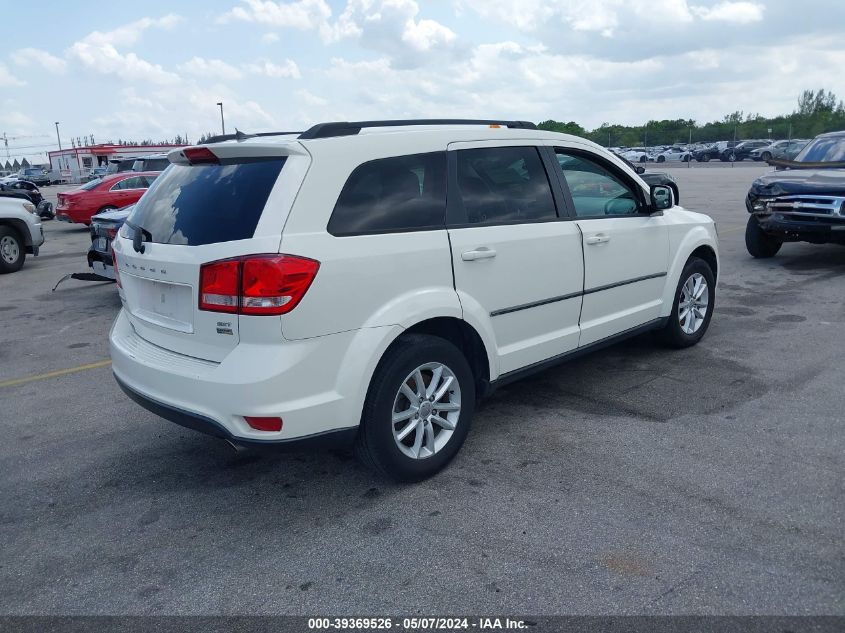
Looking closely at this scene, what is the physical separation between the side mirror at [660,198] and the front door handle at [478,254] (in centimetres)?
188

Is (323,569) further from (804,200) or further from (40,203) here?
(40,203)

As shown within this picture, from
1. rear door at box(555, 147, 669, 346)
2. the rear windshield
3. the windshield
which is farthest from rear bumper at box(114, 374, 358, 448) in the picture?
the windshield

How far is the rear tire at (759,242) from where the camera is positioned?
1048cm

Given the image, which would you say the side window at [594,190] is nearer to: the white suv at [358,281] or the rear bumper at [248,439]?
the white suv at [358,281]

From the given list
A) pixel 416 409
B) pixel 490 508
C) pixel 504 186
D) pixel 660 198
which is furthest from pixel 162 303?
pixel 660 198

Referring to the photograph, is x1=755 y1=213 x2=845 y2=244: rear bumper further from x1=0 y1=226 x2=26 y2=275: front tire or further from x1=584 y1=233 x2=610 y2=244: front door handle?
x1=0 y1=226 x2=26 y2=275: front tire

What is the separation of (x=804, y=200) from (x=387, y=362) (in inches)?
305

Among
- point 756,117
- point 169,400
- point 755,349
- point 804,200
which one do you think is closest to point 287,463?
point 169,400

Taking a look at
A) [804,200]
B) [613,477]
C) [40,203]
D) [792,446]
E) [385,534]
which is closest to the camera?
[385,534]

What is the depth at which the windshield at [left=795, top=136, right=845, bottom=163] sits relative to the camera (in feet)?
33.0

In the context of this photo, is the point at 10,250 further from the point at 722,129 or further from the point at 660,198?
the point at 722,129

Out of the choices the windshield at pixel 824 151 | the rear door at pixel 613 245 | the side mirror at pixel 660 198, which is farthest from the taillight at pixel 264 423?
the windshield at pixel 824 151

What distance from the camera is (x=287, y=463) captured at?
422cm

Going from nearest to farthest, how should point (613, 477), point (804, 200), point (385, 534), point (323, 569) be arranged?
point (323, 569) < point (385, 534) < point (613, 477) < point (804, 200)
